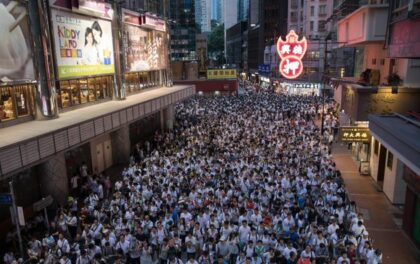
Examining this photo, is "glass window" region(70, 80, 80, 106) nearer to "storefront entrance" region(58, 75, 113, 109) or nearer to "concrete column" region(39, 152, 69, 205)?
"storefront entrance" region(58, 75, 113, 109)

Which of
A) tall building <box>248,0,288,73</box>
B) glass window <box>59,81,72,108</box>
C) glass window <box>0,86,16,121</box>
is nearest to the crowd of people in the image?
glass window <box>59,81,72,108</box>

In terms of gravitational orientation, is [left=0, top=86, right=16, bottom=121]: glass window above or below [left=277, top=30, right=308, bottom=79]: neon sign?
below

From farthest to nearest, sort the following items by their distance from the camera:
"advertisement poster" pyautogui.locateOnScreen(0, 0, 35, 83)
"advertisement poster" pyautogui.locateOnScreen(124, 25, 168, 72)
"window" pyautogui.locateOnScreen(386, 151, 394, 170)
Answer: "advertisement poster" pyautogui.locateOnScreen(124, 25, 168, 72) → "window" pyautogui.locateOnScreen(386, 151, 394, 170) → "advertisement poster" pyautogui.locateOnScreen(0, 0, 35, 83)

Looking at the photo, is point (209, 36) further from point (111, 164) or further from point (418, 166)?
point (418, 166)

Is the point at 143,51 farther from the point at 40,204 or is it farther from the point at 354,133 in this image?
the point at 40,204

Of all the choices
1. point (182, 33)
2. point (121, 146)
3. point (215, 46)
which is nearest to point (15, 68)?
point (121, 146)

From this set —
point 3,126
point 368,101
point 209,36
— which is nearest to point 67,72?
point 3,126
